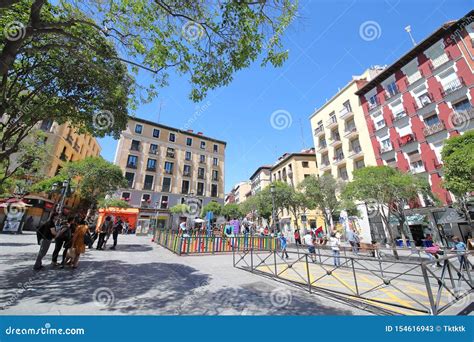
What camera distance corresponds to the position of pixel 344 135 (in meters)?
27.1

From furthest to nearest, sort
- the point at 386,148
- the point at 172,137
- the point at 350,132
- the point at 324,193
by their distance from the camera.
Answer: the point at 172,137 → the point at 350,132 → the point at 386,148 → the point at 324,193

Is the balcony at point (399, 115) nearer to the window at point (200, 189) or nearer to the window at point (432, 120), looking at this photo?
the window at point (432, 120)

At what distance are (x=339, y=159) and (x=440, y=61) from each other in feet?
42.7

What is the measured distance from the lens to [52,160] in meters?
22.8

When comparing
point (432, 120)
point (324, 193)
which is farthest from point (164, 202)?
point (432, 120)

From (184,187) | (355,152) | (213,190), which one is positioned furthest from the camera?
(213,190)

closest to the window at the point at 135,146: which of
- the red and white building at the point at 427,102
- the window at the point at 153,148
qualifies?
the window at the point at 153,148

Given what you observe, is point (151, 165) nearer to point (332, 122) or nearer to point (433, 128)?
point (332, 122)

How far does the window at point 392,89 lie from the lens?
22416 millimetres

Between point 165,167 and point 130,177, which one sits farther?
point 165,167

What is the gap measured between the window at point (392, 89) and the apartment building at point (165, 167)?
91.1 ft

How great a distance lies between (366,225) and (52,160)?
3534cm

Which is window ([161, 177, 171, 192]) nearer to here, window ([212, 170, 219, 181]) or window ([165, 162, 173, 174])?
window ([165, 162, 173, 174])

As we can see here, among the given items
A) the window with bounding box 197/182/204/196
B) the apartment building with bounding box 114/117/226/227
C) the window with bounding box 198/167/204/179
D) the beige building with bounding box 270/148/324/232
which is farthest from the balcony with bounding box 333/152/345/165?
the window with bounding box 198/167/204/179
